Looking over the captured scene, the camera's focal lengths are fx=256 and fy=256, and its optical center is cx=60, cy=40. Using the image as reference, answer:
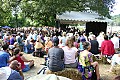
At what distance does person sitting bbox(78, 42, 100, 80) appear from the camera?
693cm

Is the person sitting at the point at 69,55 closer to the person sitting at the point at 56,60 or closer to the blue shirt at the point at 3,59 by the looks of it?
the person sitting at the point at 56,60

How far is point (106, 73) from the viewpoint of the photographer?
933cm

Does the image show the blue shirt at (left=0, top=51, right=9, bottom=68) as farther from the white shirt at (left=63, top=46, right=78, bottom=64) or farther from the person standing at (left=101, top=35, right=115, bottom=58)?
the person standing at (left=101, top=35, right=115, bottom=58)

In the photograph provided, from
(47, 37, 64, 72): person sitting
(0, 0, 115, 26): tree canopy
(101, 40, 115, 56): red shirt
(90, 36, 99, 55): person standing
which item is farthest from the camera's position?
(0, 0, 115, 26): tree canopy

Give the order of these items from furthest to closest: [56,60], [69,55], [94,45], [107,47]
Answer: [94,45]
[107,47]
[69,55]
[56,60]

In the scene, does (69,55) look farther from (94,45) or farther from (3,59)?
(94,45)

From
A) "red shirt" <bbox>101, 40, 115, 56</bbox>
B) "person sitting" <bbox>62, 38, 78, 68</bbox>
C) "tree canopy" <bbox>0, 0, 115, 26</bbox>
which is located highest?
"tree canopy" <bbox>0, 0, 115, 26</bbox>

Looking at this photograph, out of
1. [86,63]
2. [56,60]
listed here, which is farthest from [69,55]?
[56,60]

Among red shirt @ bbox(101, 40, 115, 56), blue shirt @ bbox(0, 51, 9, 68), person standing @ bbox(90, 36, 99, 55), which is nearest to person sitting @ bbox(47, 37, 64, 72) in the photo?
blue shirt @ bbox(0, 51, 9, 68)

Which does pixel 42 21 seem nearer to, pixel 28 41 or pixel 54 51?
pixel 28 41

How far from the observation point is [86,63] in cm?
706

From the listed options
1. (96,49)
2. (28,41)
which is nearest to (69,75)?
(96,49)

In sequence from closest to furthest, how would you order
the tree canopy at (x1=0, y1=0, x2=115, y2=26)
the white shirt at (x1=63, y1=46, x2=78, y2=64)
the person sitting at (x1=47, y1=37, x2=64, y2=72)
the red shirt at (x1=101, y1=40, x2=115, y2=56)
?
the person sitting at (x1=47, y1=37, x2=64, y2=72), the white shirt at (x1=63, y1=46, x2=78, y2=64), the red shirt at (x1=101, y1=40, x2=115, y2=56), the tree canopy at (x1=0, y1=0, x2=115, y2=26)

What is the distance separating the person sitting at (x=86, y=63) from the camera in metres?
6.93
